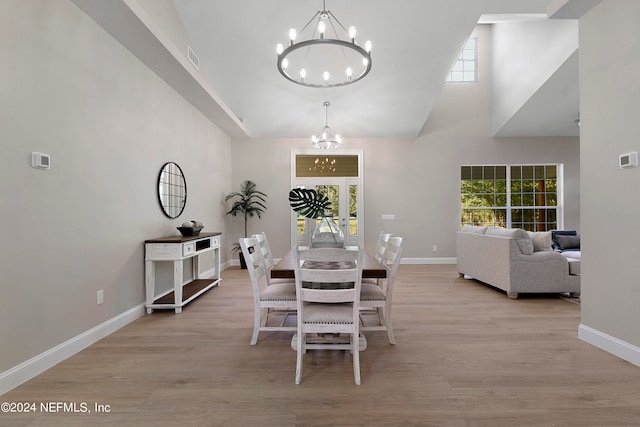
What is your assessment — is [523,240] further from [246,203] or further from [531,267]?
→ [246,203]

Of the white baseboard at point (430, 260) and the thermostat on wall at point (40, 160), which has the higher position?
the thermostat on wall at point (40, 160)

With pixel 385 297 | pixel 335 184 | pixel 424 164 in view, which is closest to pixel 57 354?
pixel 385 297

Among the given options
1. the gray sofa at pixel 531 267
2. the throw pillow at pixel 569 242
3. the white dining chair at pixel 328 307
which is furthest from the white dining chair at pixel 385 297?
the throw pillow at pixel 569 242

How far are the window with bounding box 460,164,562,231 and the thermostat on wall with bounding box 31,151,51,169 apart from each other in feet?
22.3

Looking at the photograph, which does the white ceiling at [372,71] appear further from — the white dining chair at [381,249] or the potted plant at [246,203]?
the white dining chair at [381,249]

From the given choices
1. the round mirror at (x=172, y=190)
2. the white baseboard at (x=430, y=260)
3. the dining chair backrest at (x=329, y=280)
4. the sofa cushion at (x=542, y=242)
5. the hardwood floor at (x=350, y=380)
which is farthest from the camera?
the white baseboard at (x=430, y=260)

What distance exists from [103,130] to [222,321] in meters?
2.16

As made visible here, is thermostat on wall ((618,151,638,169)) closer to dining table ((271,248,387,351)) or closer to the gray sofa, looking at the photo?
the gray sofa

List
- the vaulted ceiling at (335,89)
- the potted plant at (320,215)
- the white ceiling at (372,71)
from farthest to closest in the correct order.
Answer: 1. the white ceiling at (372,71)
2. the vaulted ceiling at (335,89)
3. the potted plant at (320,215)

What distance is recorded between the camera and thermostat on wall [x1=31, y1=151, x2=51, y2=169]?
208 cm

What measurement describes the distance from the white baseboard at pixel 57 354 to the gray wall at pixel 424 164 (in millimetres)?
3796

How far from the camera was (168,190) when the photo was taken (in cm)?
393

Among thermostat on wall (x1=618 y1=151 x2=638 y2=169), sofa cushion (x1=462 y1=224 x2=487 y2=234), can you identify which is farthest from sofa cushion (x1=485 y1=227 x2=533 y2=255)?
thermostat on wall (x1=618 y1=151 x2=638 y2=169)

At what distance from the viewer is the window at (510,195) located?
6.66m
